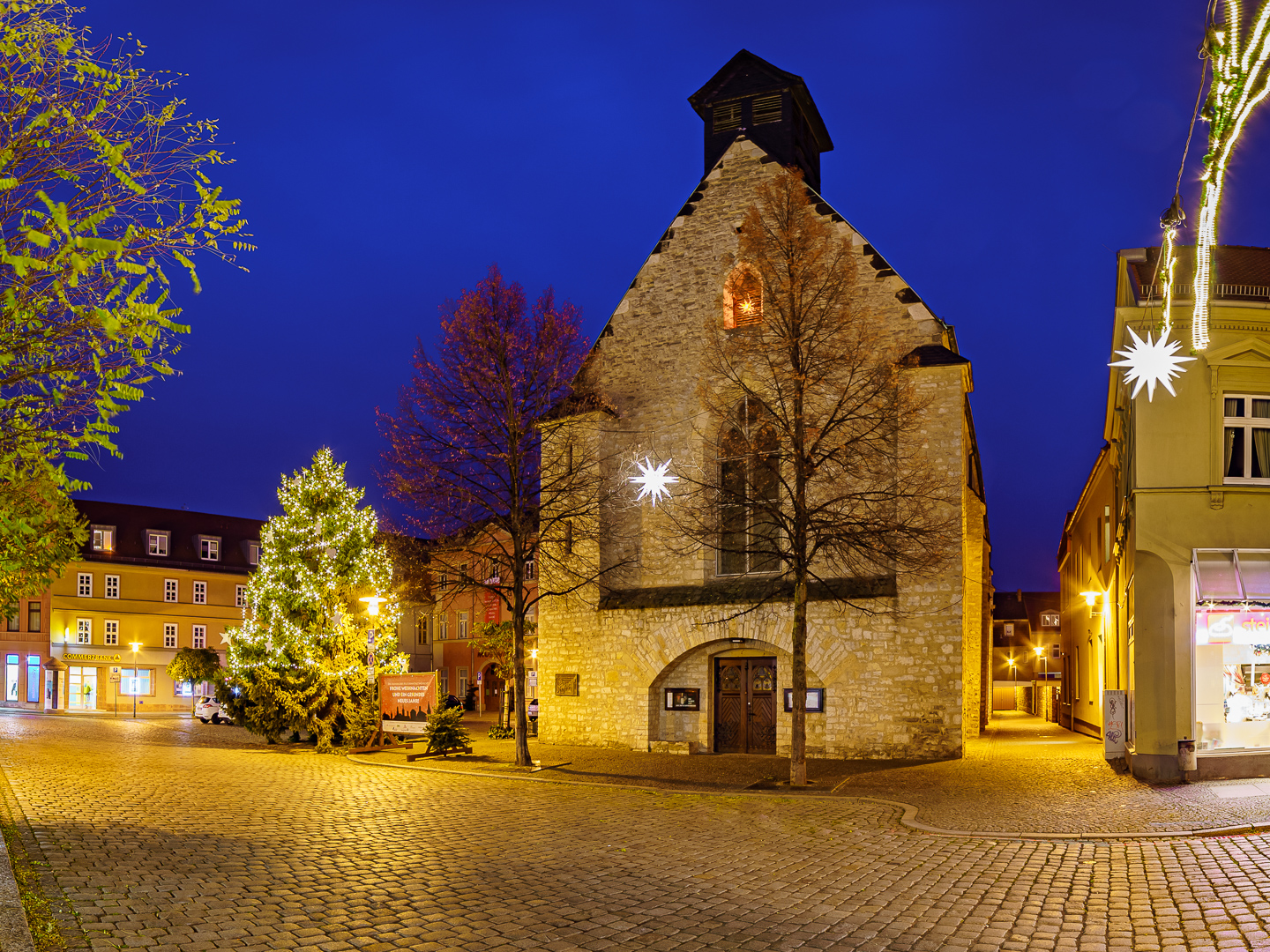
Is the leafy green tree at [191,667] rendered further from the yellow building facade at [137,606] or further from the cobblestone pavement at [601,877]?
the cobblestone pavement at [601,877]

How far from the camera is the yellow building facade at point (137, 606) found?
5419 cm

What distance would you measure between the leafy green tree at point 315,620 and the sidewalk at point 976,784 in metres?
2.70

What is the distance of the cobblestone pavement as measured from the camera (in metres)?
7.60

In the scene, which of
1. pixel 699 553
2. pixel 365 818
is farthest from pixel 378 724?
pixel 365 818

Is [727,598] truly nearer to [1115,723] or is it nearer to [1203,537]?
[1115,723]

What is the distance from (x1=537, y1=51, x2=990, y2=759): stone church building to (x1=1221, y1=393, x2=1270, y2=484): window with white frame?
Answer: 544 cm

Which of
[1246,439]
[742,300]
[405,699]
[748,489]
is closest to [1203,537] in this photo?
[1246,439]

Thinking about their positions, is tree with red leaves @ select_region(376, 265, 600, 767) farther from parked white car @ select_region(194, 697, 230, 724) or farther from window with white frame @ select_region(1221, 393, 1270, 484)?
parked white car @ select_region(194, 697, 230, 724)

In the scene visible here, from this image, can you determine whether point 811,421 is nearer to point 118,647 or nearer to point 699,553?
point 699,553

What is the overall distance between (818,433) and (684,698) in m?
8.34

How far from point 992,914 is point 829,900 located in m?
1.33

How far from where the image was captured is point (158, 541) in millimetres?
59375

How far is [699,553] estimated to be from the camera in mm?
24266

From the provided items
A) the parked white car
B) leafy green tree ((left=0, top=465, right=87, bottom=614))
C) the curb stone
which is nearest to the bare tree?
the curb stone
